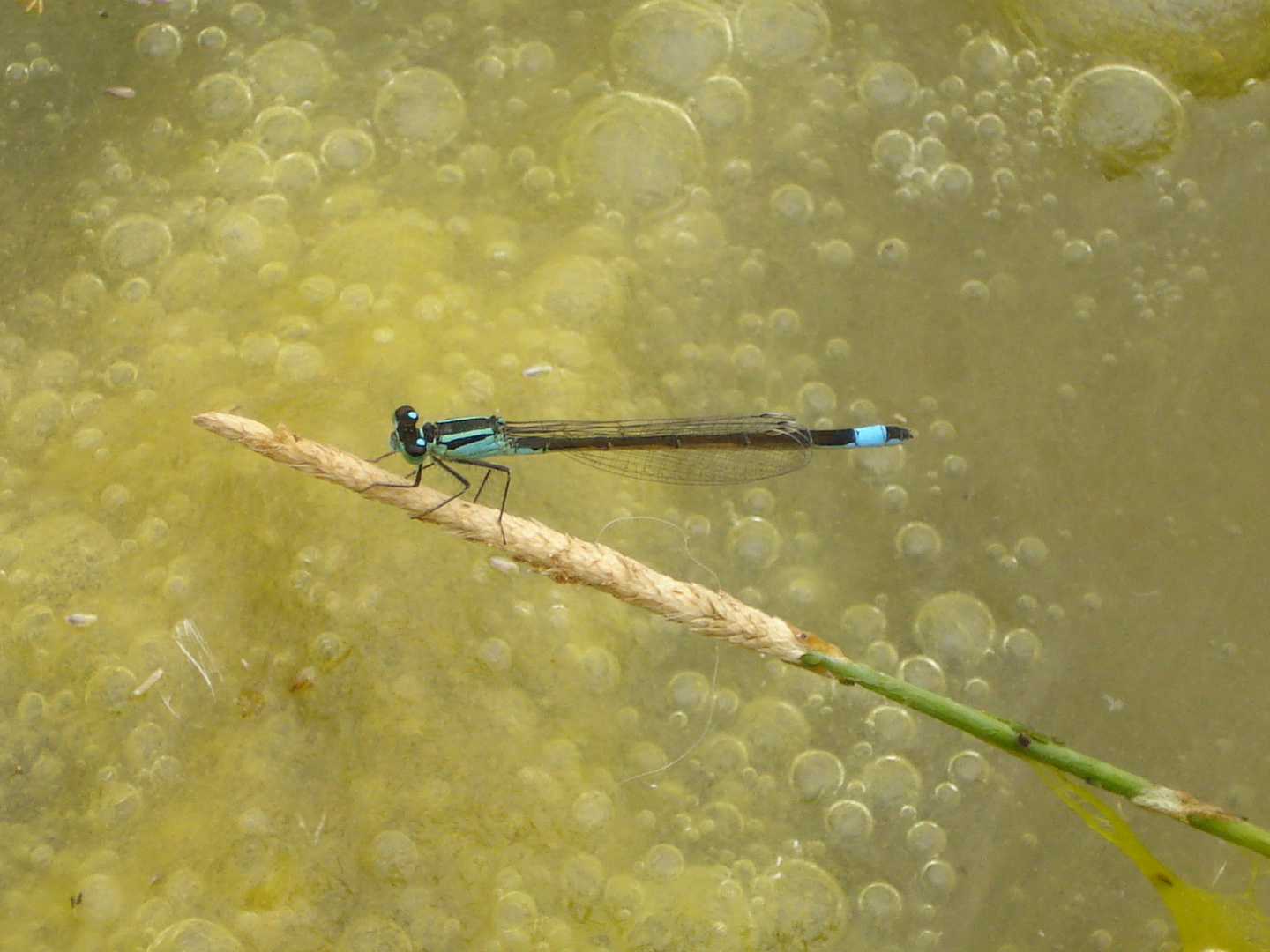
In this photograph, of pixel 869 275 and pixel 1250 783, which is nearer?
pixel 1250 783

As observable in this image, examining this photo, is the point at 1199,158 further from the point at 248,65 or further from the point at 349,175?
the point at 248,65

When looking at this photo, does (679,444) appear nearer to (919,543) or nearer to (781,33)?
(919,543)

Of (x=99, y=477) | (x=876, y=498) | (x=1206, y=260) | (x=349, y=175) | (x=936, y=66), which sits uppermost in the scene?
(x=936, y=66)

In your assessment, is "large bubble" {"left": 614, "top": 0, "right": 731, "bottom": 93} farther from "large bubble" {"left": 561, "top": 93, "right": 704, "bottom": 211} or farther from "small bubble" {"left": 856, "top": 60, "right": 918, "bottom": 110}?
"small bubble" {"left": 856, "top": 60, "right": 918, "bottom": 110}

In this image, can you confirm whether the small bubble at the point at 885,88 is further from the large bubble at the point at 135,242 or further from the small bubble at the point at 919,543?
the large bubble at the point at 135,242

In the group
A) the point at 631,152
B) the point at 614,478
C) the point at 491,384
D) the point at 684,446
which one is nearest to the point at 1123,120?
the point at 631,152

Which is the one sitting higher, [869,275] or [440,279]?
[869,275]

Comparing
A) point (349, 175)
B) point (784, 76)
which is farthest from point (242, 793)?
point (784, 76)
